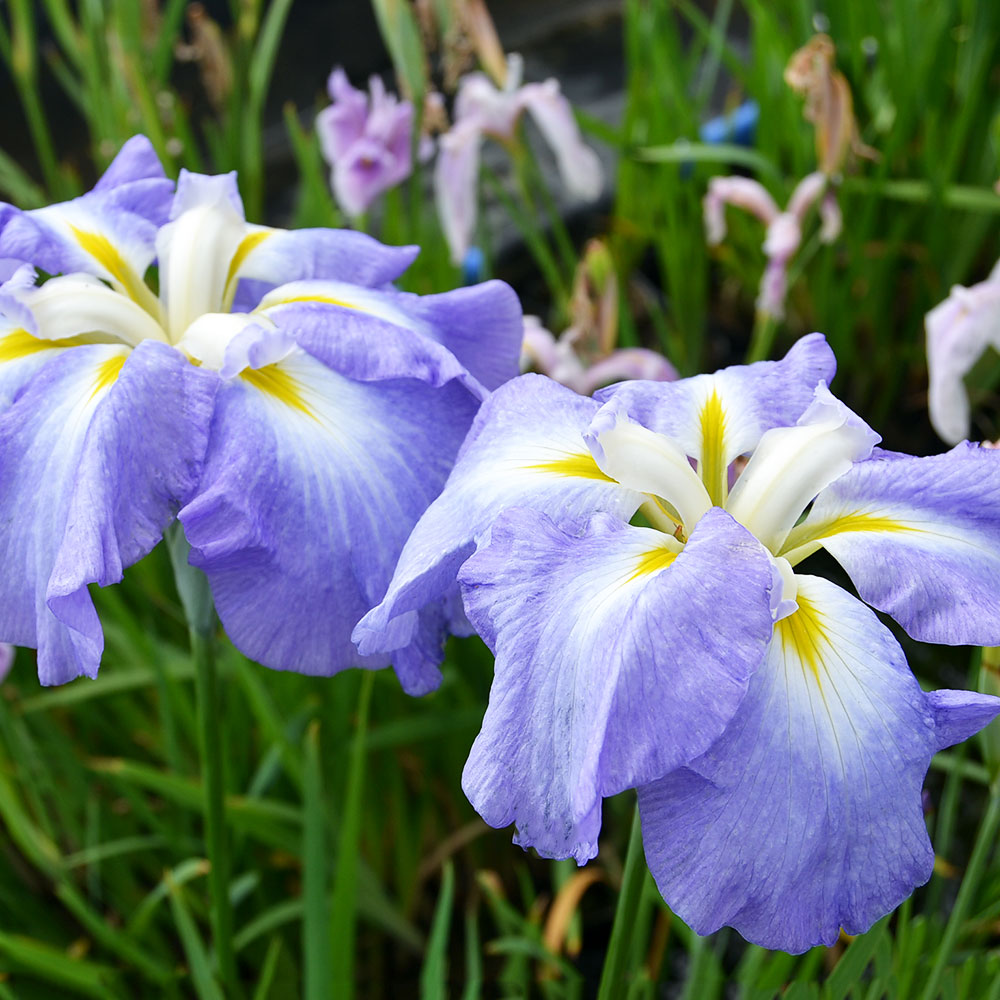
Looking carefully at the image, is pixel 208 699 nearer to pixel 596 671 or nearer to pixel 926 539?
pixel 596 671

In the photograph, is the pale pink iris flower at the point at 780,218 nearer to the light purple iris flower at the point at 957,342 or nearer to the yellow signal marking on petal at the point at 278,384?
the light purple iris flower at the point at 957,342

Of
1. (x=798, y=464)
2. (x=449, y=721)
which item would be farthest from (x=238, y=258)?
(x=449, y=721)

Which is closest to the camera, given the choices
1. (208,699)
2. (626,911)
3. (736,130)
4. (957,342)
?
(626,911)

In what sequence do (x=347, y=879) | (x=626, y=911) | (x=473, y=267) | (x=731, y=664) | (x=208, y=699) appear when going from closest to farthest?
1. (x=731, y=664)
2. (x=626, y=911)
3. (x=208, y=699)
4. (x=347, y=879)
5. (x=473, y=267)

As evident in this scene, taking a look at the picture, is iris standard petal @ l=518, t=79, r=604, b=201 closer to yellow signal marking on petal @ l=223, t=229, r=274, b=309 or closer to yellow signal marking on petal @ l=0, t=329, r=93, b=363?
yellow signal marking on petal @ l=223, t=229, r=274, b=309

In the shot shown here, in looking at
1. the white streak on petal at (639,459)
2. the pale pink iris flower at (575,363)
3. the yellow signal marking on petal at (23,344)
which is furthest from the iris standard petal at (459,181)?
the white streak on petal at (639,459)

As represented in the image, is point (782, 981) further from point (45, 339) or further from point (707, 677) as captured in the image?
point (45, 339)

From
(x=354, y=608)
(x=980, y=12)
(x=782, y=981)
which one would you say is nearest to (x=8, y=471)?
(x=354, y=608)
